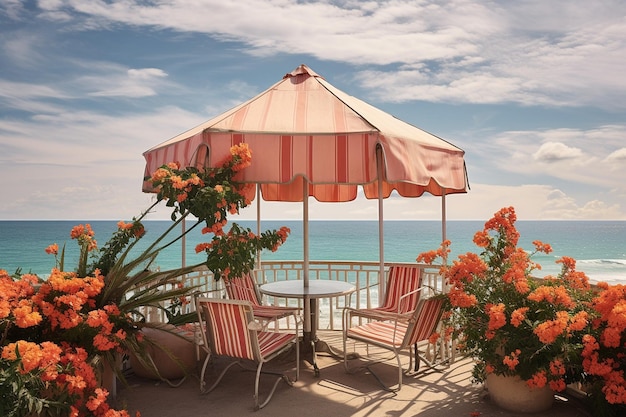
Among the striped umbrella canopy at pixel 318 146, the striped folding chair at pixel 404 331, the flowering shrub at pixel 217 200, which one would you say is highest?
the striped umbrella canopy at pixel 318 146

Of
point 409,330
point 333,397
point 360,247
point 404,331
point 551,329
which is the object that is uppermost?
point 551,329

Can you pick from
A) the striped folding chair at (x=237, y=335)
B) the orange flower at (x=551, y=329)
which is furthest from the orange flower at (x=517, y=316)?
the striped folding chair at (x=237, y=335)

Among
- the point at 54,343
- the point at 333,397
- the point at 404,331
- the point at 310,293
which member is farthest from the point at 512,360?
the point at 54,343

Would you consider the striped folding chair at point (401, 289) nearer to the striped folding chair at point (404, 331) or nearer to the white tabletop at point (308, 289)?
the white tabletop at point (308, 289)

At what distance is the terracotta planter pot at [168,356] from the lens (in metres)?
4.90

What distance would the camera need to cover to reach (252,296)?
618cm

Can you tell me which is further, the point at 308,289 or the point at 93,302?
the point at 308,289

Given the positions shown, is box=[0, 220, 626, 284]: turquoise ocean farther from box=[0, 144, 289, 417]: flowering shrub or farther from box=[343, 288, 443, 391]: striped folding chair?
box=[0, 144, 289, 417]: flowering shrub

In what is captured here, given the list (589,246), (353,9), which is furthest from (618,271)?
(353,9)

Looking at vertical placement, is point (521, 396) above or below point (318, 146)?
below

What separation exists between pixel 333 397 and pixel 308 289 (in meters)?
1.31

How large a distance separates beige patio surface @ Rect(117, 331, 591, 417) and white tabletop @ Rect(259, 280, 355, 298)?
761 millimetres

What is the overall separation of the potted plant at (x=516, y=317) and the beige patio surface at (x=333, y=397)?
35 centimetres

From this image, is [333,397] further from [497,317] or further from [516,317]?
[516,317]
